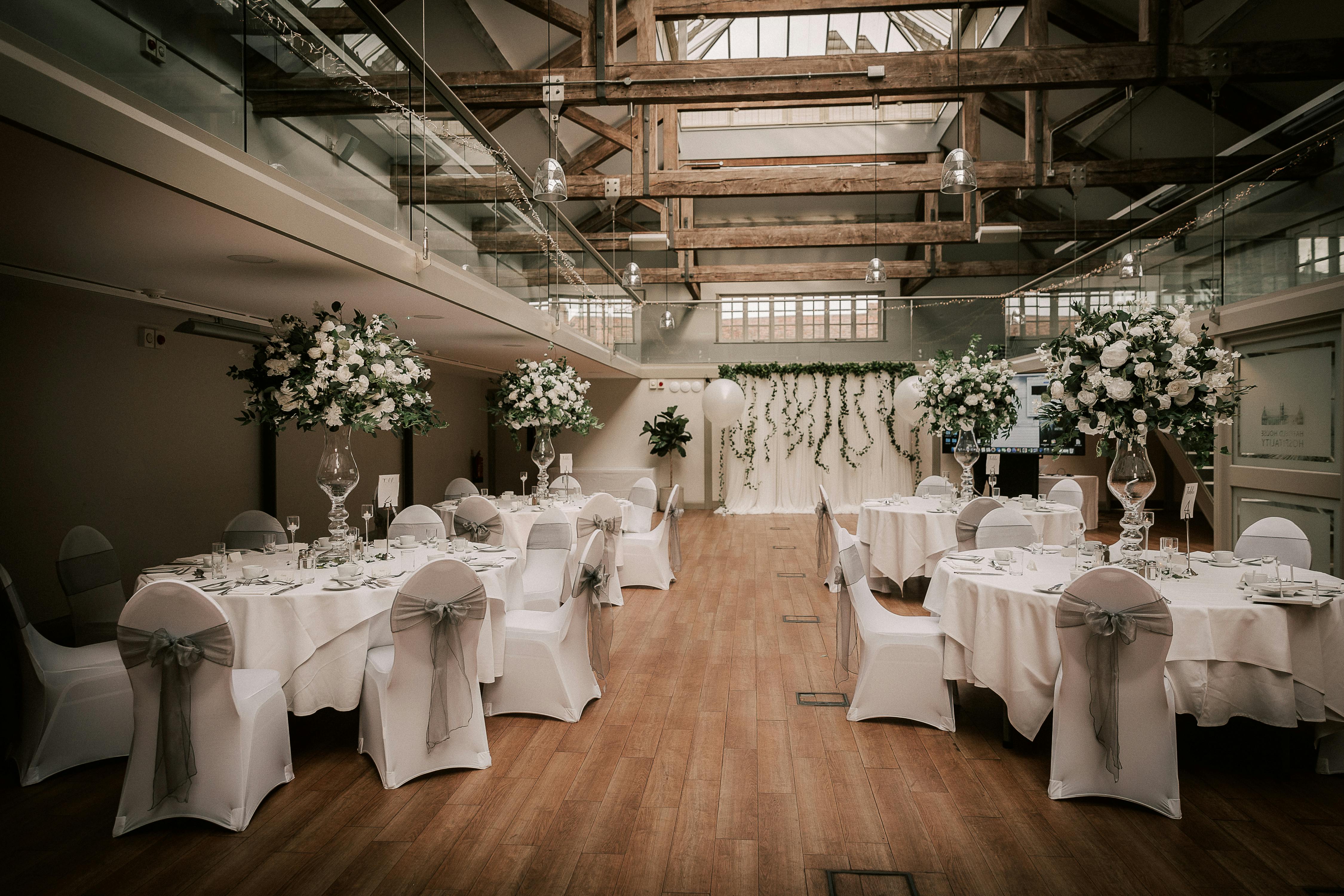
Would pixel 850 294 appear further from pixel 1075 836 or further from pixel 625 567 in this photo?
pixel 1075 836

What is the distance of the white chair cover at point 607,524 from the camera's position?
221 inches

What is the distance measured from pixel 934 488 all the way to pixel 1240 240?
3537 mm

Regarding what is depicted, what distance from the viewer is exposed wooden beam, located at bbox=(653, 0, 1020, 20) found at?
600 centimetres

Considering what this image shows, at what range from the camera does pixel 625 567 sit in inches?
279

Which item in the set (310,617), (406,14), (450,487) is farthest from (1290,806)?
(406,14)

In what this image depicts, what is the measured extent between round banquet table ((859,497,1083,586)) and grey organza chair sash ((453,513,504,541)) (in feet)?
10.8

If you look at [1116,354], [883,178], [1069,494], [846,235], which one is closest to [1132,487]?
[1116,354]

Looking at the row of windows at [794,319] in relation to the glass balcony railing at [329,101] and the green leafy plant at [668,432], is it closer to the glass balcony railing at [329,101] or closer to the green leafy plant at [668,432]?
the green leafy plant at [668,432]

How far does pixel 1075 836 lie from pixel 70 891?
11.8ft

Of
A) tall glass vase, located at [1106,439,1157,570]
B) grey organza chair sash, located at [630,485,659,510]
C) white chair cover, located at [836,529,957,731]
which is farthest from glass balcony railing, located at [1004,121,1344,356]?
grey organza chair sash, located at [630,485,659,510]

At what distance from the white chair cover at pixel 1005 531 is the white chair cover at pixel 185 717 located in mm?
4382

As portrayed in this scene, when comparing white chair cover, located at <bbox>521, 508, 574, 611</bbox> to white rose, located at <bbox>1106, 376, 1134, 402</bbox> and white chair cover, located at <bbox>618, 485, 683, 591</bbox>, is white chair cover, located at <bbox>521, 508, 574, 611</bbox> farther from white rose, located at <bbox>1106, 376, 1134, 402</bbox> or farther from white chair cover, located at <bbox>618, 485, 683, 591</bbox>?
white rose, located at <bbox>1106, 376, 1134, 402</bbox>

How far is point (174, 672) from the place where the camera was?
261 cm

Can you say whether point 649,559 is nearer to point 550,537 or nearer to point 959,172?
point 550,537
